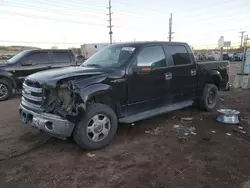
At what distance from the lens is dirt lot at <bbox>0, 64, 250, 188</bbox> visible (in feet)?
8.98

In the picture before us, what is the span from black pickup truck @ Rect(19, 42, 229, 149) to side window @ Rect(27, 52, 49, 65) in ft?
15.2

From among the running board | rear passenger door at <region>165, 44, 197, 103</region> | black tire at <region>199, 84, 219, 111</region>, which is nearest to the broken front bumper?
the running board

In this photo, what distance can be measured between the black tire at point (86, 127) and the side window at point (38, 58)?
5953mm

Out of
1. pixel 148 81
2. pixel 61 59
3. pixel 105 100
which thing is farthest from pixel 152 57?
pixel 61 59

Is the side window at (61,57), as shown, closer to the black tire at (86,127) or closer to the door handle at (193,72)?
the door handle at (193,72)

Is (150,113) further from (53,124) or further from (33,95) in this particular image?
(33,95)

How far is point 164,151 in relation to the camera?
11.7ft

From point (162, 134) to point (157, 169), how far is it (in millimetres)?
1365

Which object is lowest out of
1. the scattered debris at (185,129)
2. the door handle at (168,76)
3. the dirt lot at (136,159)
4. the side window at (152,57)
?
the dirt lot at (136,159)

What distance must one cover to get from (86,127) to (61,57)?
644cm

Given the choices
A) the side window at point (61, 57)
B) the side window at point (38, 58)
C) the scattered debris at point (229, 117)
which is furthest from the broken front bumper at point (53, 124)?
the side window at point (61, 57)

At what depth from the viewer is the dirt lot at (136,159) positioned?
2738 millimetres

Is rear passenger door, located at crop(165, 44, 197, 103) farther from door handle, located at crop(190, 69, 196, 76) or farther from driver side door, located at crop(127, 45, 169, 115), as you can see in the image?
driver side door, located at crop(127, 45, 169, 115)

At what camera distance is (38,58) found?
8430mm
